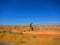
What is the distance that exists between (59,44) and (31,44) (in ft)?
8.34

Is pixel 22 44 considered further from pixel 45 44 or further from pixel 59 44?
pixel 59 44

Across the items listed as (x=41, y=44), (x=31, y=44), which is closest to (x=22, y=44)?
(x=31, y=44)

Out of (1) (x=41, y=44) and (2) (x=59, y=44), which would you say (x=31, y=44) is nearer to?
(1) (x=41, y=44)

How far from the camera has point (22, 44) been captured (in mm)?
13508

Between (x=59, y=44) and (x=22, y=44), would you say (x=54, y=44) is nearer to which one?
(x=59, y=44)

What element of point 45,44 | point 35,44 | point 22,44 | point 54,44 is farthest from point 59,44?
point 22,44

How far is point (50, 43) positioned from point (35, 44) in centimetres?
144

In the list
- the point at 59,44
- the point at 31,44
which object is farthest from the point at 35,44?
the point at 59,44

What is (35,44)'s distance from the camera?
1328cm

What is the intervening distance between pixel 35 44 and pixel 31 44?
366 mm

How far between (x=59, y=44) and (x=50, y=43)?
84cm

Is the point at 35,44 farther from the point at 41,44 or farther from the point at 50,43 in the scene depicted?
the point at 50,43

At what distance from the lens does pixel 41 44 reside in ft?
43.2

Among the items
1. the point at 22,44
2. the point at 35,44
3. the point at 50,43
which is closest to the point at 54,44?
the point at 50,43
